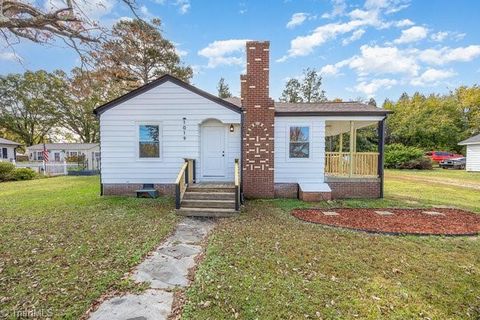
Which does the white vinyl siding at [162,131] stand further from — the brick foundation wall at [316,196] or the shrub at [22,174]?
the shrub at [22,174]

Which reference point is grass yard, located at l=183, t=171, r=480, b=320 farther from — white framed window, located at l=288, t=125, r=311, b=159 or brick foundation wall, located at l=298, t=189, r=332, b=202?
white framed window, located at l=288, t=125, r=311, b=159

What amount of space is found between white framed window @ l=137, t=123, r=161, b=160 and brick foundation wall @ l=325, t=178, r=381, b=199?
6565 millimetres

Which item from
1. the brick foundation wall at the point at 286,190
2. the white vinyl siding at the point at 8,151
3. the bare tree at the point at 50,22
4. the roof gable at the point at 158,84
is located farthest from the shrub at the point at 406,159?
the white vinyl siding at the point at 8,151

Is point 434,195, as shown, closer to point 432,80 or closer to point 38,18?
point 38,18

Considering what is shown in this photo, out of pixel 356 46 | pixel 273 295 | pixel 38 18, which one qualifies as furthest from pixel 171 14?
pixel 356 46

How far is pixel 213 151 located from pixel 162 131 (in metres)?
1.99

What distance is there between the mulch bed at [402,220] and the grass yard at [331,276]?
0.50m

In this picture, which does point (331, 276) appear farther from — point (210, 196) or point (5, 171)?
point (5, 171)

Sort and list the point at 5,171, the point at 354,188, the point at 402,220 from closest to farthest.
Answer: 1. the point at 402,220
2. the point at 354,188
3. the point at 5,171

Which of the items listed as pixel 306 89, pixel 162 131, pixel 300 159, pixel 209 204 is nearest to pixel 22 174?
pixel 162 131

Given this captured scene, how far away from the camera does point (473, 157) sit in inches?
899

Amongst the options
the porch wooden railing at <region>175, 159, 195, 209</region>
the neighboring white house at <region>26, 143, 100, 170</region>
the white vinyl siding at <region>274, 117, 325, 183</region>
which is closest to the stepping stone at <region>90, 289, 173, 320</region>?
the porch wooden railing at <region>175, 159, 195, 209</region>

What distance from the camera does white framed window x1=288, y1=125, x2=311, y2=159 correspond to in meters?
9.88

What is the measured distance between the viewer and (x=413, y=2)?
1202 centimetres
